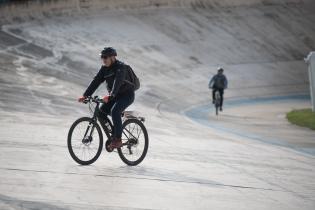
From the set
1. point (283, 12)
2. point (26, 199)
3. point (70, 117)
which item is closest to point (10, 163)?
point (26, 199)

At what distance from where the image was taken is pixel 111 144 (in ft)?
41.6

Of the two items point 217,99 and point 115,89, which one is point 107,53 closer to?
point 115,89

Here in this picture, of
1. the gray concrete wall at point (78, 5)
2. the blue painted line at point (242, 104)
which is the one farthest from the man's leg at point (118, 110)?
the gray concrete wall at point (78, 5)

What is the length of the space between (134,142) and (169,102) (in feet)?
65.6

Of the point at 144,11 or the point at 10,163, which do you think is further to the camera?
the point at 144,11

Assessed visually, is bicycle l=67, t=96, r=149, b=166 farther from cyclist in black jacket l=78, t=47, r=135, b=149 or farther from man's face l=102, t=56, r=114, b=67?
man's face l=102, t=56, r=114, b=67

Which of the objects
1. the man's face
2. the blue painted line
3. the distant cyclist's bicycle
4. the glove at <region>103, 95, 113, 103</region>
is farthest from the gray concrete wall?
the glove at <region>103, 95, 113, 103</region>

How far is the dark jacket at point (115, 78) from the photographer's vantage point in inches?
488

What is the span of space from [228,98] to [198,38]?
8595 mm

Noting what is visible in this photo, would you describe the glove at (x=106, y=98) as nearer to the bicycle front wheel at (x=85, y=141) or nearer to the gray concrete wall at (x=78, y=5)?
the bicycle front wheel at (x=85, y=141)

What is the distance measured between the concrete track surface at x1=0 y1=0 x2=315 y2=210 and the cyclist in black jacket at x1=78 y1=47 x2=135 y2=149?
0.69 meters

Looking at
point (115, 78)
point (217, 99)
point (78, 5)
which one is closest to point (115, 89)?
point (115, 78)

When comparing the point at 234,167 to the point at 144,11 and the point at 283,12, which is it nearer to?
the point at 144,11

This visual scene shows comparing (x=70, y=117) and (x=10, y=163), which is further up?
(x=70, y=117)
